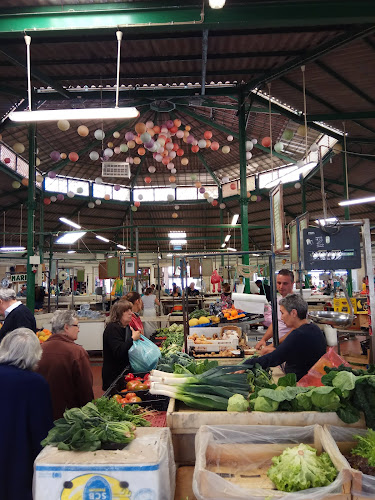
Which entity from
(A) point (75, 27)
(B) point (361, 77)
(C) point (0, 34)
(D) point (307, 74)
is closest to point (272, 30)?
(D) point (307, 74)

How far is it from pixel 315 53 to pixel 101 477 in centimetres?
782

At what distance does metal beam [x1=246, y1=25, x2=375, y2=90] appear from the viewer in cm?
662

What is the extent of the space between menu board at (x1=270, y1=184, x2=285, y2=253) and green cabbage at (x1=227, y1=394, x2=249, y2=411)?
222 centimetres

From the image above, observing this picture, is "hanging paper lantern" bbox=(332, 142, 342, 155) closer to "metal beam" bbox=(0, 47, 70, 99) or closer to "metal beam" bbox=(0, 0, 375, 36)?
"metal beam" bbox=(0, 0, 375, 36)

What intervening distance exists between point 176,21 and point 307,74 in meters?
3.42

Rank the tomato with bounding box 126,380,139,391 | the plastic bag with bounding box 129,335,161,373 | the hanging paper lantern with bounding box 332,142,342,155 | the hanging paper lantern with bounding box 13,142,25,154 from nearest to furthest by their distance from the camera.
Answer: the tomato with bounding box 126,380,139,391
the plastic bag with bounding box 129,335,161,373
the hanging paper lantern with bounding box 13,142,25,154
the hanging paper lantern with bounding box 332,142,342,155

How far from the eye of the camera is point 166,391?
2541 millimetres

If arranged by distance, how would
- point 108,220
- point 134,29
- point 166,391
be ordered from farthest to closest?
point 108,220 → point 134,29 → point 166,391

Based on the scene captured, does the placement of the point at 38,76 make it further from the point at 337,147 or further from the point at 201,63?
the point at 337,147

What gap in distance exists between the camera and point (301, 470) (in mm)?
1763

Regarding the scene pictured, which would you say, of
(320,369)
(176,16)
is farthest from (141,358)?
(176,16)

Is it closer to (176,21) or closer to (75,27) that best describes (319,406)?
(176,21)

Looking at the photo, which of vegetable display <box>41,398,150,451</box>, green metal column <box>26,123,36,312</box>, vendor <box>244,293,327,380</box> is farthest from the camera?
green metal column <box>26,123,36,312</box>

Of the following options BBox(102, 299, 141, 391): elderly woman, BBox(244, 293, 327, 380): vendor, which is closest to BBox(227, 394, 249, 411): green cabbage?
BBox(244, 293, 327, 380): vendor
